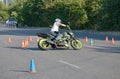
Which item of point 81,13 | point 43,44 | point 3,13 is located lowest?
point 3,13

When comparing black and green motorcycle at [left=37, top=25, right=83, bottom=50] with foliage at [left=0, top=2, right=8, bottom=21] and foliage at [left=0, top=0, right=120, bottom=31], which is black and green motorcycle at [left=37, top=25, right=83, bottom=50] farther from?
foliage at [left=0, top=2, right=8, bottom=21]

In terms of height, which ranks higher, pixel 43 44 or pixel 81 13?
pixel 81 13

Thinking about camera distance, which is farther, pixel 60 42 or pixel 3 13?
pixel 3 13

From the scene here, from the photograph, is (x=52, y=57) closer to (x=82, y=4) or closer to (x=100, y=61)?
(x=100, y=61)

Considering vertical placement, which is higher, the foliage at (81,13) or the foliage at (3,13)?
the foliage at (81,13)

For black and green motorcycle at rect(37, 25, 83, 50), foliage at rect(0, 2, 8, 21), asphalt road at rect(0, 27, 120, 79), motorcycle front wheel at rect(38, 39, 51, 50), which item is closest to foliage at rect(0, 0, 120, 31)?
black and green motorcycle at rect(37, 25, 83, 50)

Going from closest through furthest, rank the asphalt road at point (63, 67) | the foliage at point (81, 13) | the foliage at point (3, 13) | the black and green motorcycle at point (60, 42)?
the asphalt road at point (63, 67) → the black and green motorcycle at point (60, 42) → the foliage at point (81, 13) → the foliage at point (3, 13)

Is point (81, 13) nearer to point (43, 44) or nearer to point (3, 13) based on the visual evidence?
point (43, 44)

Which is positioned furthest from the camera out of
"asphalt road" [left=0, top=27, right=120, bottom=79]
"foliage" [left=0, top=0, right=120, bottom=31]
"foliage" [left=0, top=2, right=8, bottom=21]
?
"foliage" [left=0, top=2, right=8, bottom=21]

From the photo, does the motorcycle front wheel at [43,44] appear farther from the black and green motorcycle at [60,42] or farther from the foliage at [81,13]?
the foliage at [81,13]

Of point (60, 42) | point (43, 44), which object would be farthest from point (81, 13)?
point (43, 44)

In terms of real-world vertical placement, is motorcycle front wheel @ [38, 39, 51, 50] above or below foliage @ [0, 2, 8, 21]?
above

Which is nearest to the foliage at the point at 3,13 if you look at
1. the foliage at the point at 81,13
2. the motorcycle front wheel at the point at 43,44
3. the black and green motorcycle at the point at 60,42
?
the foliage at the point at 81,13

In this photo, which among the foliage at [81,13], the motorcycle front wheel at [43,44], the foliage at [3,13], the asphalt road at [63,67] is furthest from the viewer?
the foliage at [3,13]
